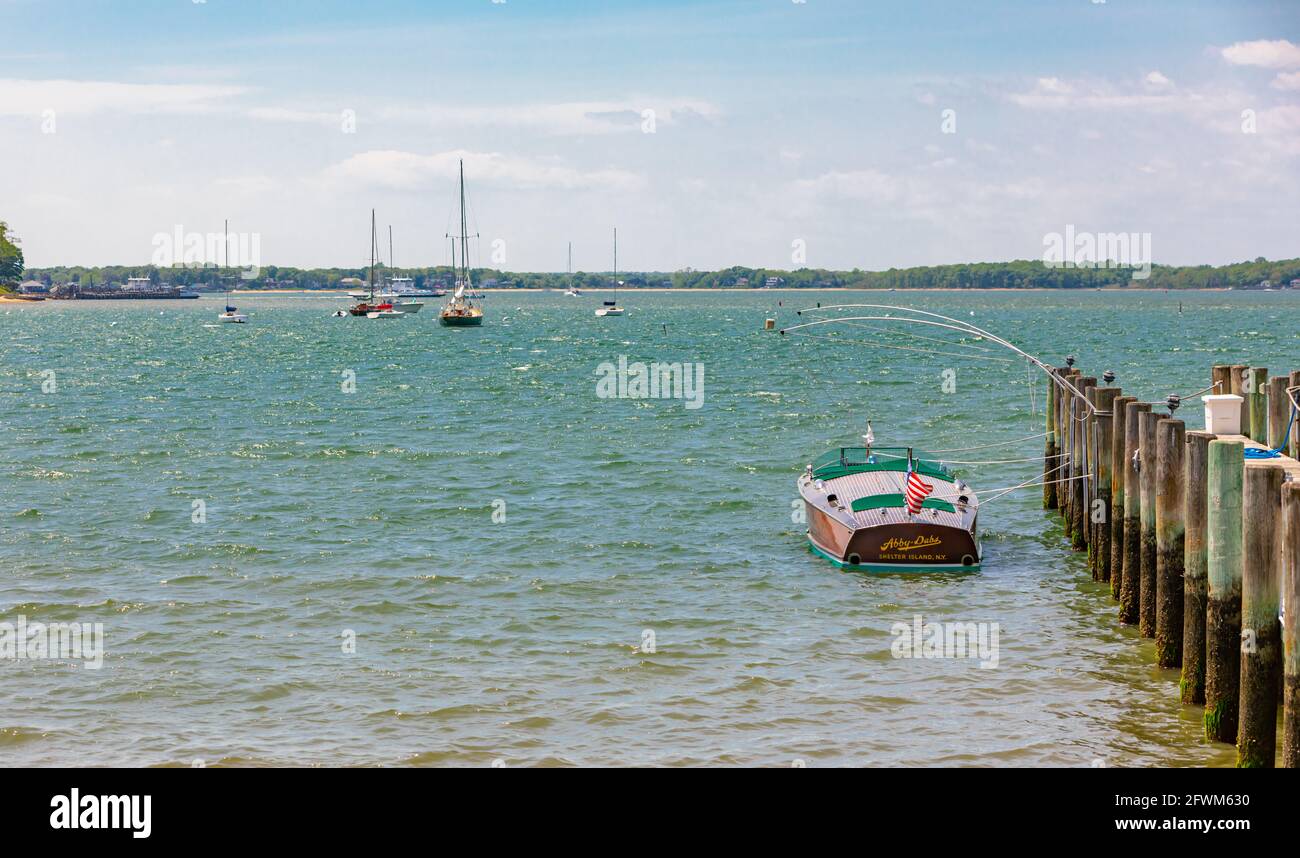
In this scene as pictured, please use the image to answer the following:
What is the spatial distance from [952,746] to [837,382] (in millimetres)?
54419

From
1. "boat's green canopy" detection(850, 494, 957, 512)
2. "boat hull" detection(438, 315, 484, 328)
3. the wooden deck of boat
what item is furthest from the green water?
"boat hull" detection(438, 315, 484, 328)

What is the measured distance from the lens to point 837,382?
6806cm

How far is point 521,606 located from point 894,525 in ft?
19.8

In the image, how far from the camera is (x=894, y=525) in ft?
72.3

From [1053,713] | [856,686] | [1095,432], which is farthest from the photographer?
[1095,432]

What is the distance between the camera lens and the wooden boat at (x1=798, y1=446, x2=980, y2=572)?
72.2ft

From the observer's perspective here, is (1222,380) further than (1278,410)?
Yes

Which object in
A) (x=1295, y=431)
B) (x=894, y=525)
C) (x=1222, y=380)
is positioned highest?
(x=1222, y=380)

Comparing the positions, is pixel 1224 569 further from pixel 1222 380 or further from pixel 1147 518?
pixel 1222 380

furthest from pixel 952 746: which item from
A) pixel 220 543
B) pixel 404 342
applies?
pixel 404 342

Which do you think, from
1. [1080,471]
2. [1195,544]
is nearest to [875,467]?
[1080,471]

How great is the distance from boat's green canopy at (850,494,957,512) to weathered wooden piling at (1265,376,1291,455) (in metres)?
5.02

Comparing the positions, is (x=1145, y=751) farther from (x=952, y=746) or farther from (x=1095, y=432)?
(x=1095, y=432)
